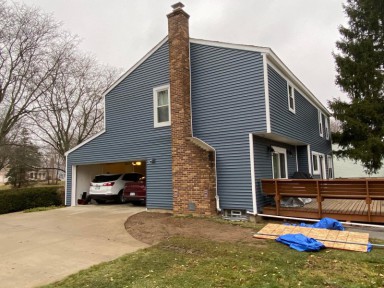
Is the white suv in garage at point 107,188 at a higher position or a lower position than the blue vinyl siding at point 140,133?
lower

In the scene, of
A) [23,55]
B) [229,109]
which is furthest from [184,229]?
[23,55]

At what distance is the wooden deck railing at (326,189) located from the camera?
8203 mm

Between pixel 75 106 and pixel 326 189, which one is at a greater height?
pixel 75 106

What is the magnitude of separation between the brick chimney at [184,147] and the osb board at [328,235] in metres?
2.95

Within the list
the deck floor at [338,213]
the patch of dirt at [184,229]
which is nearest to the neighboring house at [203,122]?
the deck floor at [338,213]

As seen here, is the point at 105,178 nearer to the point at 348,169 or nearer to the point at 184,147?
the point at 184,147

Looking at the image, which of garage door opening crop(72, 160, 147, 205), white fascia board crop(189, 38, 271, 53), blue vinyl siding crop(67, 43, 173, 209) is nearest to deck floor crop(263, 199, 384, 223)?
blue vinyl siding crop(67, 43, 173, 209)

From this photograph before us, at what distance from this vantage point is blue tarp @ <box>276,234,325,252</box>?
5844mm

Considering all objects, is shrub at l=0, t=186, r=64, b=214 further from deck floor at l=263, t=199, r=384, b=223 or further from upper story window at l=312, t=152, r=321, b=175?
upper story window at l=312, t=152, r=321, b=175

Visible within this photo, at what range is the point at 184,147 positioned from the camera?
10641 mm

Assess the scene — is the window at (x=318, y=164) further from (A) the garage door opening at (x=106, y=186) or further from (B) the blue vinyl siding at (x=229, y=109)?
(A) the garage door opening at (x=106, y=186)

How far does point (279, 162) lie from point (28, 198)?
12467 millimetres

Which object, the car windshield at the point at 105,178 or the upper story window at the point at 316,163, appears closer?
the car windshield at the point at 105,178

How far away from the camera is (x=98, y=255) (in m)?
5.99
